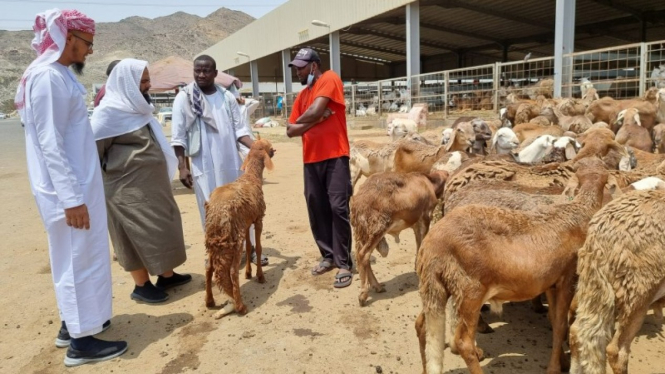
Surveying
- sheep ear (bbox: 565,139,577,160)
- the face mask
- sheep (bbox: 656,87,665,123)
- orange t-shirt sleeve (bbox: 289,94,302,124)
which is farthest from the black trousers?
sheep (bbox: 656,87,665,123)

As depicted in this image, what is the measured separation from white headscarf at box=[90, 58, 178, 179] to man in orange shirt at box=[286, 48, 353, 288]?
139 centimetres

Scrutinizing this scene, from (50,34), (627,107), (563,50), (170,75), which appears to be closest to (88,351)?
(50,34)

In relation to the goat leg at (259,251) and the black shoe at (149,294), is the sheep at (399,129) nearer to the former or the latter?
the goat leg at (259,251)

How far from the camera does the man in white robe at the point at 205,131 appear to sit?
16.0ft

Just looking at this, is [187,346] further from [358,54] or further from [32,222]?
[358,54]

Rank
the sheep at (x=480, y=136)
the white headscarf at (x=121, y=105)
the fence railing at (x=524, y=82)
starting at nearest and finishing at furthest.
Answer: the white headscarf at (x=121, y=105) < the sheep at (x=480, y=136) < the fence railing at (x=524, y=82)

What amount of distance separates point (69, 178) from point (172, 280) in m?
1.92

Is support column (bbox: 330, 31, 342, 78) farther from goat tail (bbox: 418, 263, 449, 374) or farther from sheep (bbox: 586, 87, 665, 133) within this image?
goat tail (bbox: 418, 263, 449, 374)

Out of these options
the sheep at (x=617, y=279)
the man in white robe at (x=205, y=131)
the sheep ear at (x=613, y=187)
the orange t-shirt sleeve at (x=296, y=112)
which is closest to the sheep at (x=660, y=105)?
the sheep ear at (x=613, y=187)

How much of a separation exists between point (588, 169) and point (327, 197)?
2.42 m

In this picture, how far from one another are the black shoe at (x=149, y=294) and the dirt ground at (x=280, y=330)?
0.25 feet

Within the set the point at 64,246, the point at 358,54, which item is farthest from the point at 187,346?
the point at 358,54

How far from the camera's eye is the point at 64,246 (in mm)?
3334

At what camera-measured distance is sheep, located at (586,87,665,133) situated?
8.87m
